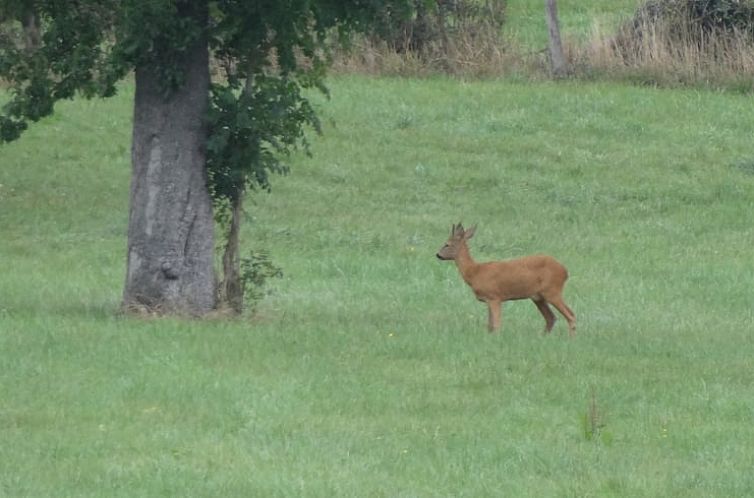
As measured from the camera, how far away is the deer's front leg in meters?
14.8

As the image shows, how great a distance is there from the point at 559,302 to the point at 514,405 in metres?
3.61

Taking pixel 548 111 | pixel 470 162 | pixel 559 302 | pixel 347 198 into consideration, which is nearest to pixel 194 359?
pixel 559 302

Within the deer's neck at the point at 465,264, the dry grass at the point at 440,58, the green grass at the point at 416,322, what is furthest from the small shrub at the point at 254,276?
the dry grass at the point at 440,58

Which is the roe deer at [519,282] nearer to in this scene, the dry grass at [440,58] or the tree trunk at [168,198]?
the tree trunk at [168,198]

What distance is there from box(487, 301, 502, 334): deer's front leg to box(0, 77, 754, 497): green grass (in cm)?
26

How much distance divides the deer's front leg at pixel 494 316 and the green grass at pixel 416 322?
0.26 meters

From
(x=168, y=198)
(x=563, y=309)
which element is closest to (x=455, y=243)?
(x=563, y=309)

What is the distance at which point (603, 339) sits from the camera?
1470 centimetres

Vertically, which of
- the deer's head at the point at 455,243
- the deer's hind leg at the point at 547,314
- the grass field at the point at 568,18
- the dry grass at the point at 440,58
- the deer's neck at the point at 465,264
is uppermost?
the grass field at the point at 568,18

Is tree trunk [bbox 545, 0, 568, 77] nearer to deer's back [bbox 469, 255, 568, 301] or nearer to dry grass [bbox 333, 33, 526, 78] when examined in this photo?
dry grass [bbox 333, 33, 526, 78]

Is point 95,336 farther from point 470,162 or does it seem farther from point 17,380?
point 470,162

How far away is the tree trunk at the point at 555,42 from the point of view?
2988cm

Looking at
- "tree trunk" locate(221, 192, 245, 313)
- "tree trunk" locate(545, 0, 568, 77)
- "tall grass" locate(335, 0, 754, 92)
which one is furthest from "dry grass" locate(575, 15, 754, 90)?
"tree trunk" locate(221, 192, 245, 313)

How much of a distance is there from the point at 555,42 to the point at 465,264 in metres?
15.5
